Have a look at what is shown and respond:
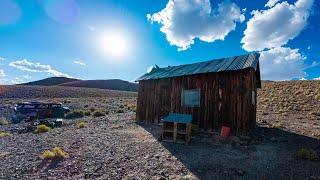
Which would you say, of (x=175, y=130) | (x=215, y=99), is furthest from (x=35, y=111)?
(x=215, y=99)

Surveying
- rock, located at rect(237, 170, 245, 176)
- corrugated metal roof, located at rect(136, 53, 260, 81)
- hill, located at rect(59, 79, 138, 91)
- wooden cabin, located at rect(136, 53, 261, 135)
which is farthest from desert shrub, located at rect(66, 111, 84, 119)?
hill, located at rect(59, 79, 138, 91)

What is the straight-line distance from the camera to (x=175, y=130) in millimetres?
12391

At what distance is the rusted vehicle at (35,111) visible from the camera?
2253 centimetres

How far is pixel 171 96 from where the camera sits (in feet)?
54.9

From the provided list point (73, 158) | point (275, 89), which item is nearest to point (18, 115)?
point (73, 158)

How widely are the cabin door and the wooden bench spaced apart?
3.10 metres

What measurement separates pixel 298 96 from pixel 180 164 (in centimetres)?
3265

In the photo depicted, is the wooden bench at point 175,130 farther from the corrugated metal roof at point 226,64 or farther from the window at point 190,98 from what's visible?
the corrugated metal roof at point 226,64

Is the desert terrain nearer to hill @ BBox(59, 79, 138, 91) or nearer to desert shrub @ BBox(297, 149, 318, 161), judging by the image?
desert shrub @ BBox(297, 149, 318, 161)

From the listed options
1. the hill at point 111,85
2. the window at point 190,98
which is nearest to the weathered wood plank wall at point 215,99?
the window at point 190,98

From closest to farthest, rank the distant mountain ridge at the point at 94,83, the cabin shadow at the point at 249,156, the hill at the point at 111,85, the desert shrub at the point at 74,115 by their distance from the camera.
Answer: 1. the cabin shadow at the point at 249,156
2. the desert shrub at the point at 74,115
3. the hill at the point at 111,85
4. the distant mountain ridge at the point at 94,83

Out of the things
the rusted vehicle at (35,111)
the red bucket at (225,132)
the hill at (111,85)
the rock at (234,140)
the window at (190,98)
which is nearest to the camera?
the rock at (234,140)

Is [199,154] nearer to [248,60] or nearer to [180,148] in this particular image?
[180,148]

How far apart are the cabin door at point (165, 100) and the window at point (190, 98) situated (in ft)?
3.60
